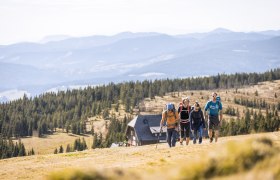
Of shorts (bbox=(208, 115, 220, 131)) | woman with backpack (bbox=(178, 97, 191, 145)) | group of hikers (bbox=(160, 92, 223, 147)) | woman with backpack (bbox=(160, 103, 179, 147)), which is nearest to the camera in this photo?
woman with backpack (bbox=(160, 103, 179, 147))

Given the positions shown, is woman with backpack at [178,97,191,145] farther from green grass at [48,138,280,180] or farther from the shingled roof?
the shingled roof

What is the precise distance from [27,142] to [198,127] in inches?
5524

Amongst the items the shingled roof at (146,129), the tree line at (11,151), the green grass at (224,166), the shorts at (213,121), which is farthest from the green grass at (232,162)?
the tree line at (11,151)

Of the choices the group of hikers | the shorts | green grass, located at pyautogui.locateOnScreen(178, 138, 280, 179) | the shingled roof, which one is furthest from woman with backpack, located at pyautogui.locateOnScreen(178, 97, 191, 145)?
the shingled roof

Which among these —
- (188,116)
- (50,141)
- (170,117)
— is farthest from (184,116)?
(50,141)

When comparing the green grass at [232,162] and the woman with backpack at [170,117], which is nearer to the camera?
the green grass at [232,162]

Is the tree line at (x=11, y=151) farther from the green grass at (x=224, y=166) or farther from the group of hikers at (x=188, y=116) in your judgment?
the green grass at (x=224, y=166)

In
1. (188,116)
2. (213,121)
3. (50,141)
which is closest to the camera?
(213,121)

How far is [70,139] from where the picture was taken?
520ft

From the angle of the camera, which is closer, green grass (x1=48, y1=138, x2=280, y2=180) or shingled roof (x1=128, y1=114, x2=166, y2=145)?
green grass (x1=48, y1=138, x2=280, y2=180)

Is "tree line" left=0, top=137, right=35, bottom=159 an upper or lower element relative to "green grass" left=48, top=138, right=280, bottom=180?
lower

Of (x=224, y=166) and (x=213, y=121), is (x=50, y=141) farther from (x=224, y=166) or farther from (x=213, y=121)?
(x=224, y=166)

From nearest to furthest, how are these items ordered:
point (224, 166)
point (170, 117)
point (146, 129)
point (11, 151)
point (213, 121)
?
1. point (224, 166)
2. point (170, 117)
3. point (213, 121)
4. point (146, 129)
5. point (11, 151)

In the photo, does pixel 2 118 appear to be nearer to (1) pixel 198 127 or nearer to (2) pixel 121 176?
(1) pixel 198 127
